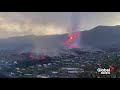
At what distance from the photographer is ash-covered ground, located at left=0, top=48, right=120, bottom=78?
4949 millimetres

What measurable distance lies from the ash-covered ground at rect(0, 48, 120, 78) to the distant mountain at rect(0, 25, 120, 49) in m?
0.09

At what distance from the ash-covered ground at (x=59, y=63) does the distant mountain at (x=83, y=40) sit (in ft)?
0.31

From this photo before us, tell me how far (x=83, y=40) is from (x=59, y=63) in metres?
0.52

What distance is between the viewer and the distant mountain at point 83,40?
4.97 m

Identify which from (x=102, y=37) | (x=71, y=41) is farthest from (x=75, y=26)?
(x=102, y=37)

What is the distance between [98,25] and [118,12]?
1.24 feet

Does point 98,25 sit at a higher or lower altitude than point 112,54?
higher

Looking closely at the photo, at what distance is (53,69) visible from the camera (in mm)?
4973

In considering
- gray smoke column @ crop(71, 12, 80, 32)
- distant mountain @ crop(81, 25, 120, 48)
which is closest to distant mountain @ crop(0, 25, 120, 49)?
distant mountain @ crop(81, 25, 120, 48)

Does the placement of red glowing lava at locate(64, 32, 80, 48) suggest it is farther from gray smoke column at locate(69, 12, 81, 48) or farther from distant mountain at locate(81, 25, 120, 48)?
distant mountain at locate(81, 25, 120, 48)

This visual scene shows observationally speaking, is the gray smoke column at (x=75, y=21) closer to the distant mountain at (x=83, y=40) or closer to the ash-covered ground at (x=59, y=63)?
the distant mountain at (x=83, y=40)
